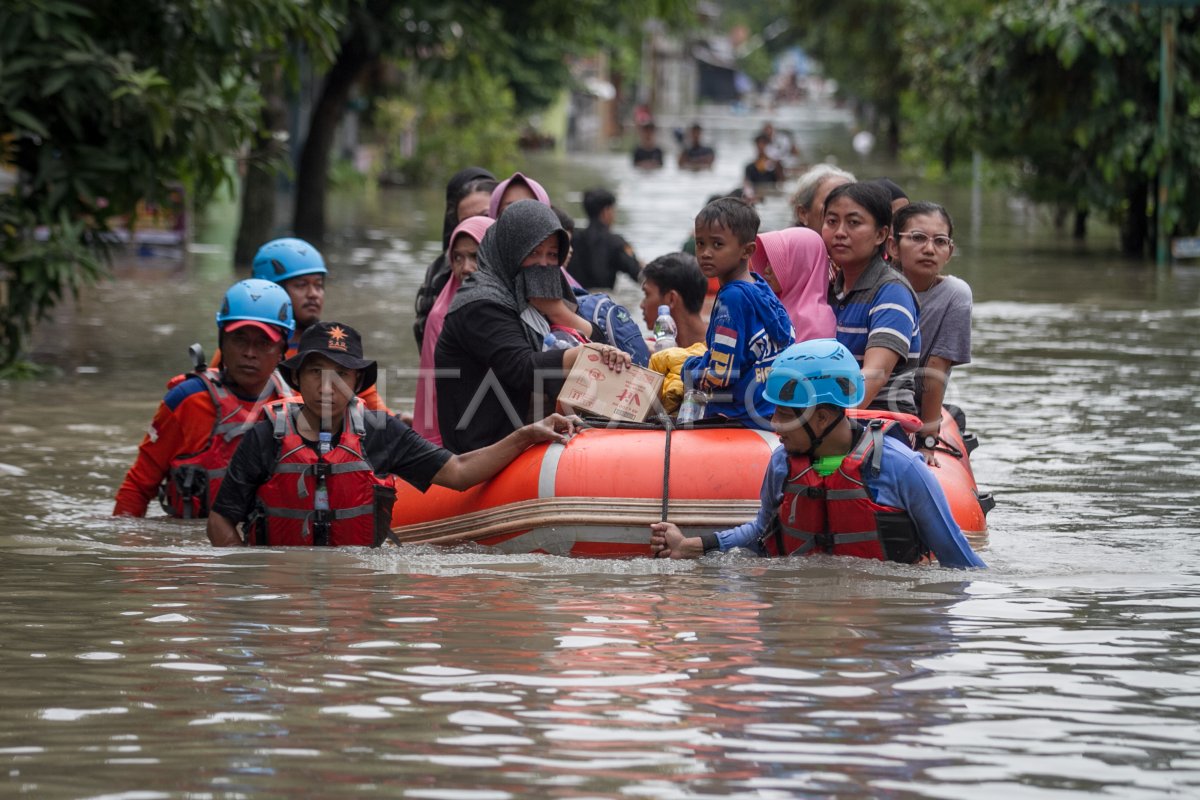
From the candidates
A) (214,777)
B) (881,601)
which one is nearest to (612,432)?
(881,601)

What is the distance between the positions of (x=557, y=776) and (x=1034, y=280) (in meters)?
19.5

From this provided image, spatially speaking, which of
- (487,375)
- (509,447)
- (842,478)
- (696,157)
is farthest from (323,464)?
(696,157)

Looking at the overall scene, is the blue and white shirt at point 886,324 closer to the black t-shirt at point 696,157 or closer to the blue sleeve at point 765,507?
the blue sleeve at point 765,507

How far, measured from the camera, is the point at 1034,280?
77.1 feet

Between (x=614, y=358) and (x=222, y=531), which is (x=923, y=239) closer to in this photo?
(x=614, y=358)

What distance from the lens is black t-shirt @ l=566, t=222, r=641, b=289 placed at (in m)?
15.6

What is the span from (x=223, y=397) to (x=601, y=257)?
24.8 feet

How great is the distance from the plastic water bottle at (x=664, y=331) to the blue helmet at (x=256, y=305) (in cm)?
174

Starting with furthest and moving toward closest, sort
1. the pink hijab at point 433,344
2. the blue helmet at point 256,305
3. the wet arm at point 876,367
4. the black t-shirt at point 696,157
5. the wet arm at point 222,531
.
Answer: the black t-shirt at point 696,157 < the pink hijab at point 433,344 < the blue helmet at point 256,305 < the wet arm at point 876,367 < the wet arm at point 222,531

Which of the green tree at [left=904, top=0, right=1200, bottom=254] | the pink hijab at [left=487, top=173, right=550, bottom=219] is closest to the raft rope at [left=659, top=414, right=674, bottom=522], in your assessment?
the pink hijab at [left=487, top=173, right=550, bottom=219]

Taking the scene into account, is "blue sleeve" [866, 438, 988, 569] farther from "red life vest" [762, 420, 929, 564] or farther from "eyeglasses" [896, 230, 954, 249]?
"eyeglasses" [896, 230, 954, 249]

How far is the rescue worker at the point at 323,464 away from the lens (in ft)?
24.4

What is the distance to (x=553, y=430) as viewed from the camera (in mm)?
8031

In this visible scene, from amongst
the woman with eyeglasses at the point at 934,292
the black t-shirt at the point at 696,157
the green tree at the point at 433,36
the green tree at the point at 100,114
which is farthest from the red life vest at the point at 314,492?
the black t-shirt at the point at 696,157
